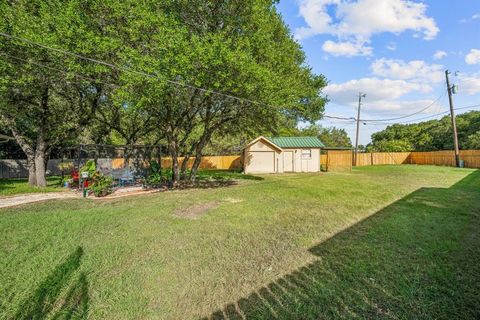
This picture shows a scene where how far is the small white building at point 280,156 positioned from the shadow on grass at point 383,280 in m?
17.1


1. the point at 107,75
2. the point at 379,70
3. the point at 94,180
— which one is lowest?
the point at 94,180

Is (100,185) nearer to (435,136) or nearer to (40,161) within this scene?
(40,161)

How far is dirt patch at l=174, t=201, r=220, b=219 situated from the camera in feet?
22.1

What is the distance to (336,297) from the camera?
301cm

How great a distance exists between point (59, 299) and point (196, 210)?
166 inches

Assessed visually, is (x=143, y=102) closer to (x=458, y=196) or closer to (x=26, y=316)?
(x=26, y=316)

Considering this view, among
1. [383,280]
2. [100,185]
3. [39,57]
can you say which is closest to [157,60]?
[39,57]

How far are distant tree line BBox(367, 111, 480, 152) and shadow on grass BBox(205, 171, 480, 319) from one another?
31.3 m

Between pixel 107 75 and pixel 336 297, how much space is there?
1163cm

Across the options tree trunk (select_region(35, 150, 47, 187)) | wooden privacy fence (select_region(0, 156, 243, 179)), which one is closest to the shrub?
wooden privacy fence (select_region(0, 156, 243, 179))

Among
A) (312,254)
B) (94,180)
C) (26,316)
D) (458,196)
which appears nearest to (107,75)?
(94,180)

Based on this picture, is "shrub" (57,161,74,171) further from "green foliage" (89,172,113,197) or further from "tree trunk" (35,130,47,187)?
"green foliage" (89,172,113,197)

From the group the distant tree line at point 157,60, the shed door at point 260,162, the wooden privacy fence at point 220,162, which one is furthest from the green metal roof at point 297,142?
the distant tree line at point 157,60

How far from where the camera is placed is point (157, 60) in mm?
8570
